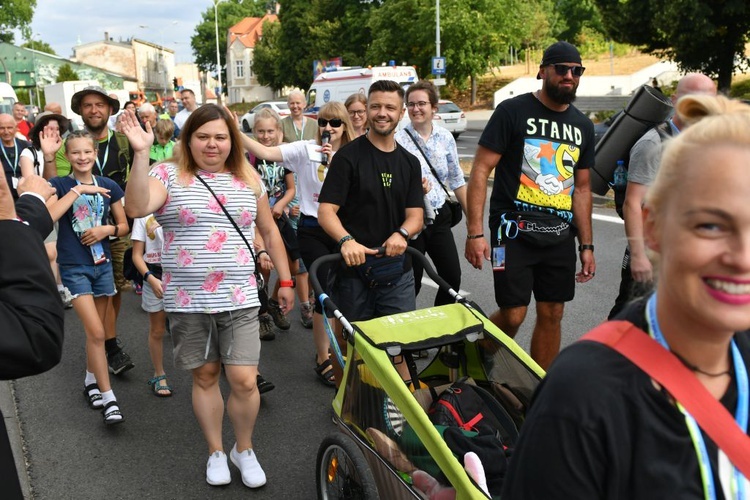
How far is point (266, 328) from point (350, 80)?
16839 mm

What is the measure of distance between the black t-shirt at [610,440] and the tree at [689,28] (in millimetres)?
24941

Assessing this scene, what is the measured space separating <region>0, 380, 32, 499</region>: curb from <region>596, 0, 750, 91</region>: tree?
23.3 metres

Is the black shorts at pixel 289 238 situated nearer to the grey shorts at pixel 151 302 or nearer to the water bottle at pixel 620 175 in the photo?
the grey shorts at pixel 151 302

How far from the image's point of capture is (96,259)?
4.78 metres

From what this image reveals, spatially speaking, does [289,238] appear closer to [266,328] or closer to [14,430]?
[266,328]

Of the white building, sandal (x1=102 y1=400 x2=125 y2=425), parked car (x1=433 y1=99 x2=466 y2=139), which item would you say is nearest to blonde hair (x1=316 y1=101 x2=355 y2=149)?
sandal (x1=102 y1=400 x2=125 y2=425)

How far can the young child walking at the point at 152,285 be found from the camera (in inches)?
198

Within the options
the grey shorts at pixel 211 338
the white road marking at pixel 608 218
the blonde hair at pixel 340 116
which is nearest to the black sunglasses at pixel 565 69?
the blonde hair at pixel 340 116

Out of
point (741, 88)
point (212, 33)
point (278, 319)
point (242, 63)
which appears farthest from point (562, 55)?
point (212, 33)

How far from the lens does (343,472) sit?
312 cm

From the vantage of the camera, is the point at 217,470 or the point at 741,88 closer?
the point at 217,470

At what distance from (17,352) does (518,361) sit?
196 cm

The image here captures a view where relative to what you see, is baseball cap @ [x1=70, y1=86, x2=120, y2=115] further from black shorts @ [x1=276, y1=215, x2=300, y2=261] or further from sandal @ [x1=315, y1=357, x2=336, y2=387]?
sandal @ [x1=315, y1=357, x2=336, y2=387]

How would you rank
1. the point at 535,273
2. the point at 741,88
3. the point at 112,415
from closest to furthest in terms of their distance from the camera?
the point at 535,273 < the point at 112,415 < the point at 741,88
